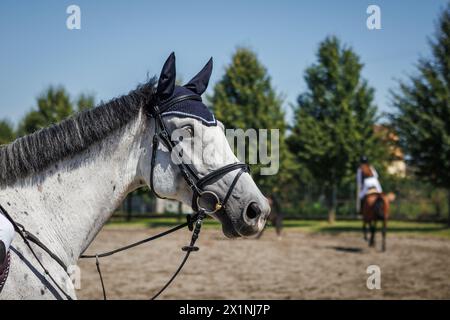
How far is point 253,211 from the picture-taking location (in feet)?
9.87

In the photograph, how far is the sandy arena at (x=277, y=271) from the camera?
9445 mm

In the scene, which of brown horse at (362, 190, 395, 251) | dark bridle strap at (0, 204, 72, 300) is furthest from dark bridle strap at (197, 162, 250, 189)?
brown horse at (362, 190, 395, 251)

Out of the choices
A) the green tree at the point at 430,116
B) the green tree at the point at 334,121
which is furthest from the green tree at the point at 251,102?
the green tree at the point at 430,116

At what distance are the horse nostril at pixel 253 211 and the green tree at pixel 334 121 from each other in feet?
91.2

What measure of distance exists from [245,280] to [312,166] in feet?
68.6

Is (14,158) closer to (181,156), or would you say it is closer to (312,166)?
(181,156)

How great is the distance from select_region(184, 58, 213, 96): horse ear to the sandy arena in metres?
6.32

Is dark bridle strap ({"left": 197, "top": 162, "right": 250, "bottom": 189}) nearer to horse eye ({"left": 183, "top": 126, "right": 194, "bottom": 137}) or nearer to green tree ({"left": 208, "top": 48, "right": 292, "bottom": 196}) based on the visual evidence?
horse eye ({"left": 183, "top": 126, "right": 194, "bottom": 137})

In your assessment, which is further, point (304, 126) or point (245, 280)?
point (304, 126)

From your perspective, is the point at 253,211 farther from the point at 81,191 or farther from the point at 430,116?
the point at 430,116

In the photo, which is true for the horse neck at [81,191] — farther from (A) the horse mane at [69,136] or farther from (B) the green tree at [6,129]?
(B) the green tree at [6,129]

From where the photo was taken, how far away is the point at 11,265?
2.64 metres

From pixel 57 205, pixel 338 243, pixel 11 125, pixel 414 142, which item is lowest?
pixel 338 243
